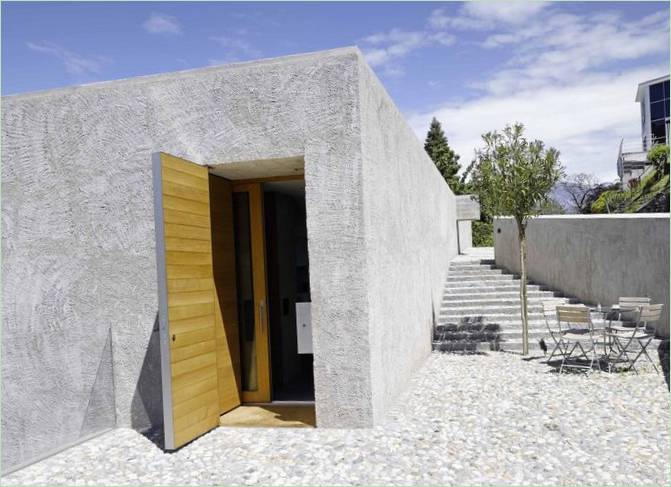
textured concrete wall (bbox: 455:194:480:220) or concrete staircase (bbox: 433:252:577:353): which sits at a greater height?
textured concrete wall (bbox: 455:194:480:220)

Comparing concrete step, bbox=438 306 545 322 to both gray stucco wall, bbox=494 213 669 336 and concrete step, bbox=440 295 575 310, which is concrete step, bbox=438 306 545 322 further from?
gray stucco wall, bbox=494 213 669 336

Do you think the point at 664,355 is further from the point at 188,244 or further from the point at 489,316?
the point at 188,244

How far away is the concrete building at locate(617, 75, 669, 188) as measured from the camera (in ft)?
118

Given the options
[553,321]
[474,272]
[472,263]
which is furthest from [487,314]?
[472,263]

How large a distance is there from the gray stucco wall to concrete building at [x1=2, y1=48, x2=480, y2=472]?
16.5 feet

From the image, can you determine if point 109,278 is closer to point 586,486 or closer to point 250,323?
point 250,323

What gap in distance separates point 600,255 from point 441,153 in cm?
2799

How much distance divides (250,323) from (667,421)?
4.16 metres

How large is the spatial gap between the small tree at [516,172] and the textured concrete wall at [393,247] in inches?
45.0

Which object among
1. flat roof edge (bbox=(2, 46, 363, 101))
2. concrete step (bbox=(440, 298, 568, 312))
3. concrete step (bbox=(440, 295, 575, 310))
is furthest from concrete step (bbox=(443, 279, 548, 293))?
flat roof edge (bbox=(2, 46, 363, 101))

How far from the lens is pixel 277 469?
4.28 metres

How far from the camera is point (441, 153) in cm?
3762

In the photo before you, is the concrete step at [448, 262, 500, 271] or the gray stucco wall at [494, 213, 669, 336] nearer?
the gray stucco wall at [494, 213, 669, 336]

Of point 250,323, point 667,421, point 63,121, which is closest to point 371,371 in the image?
point 250,323
